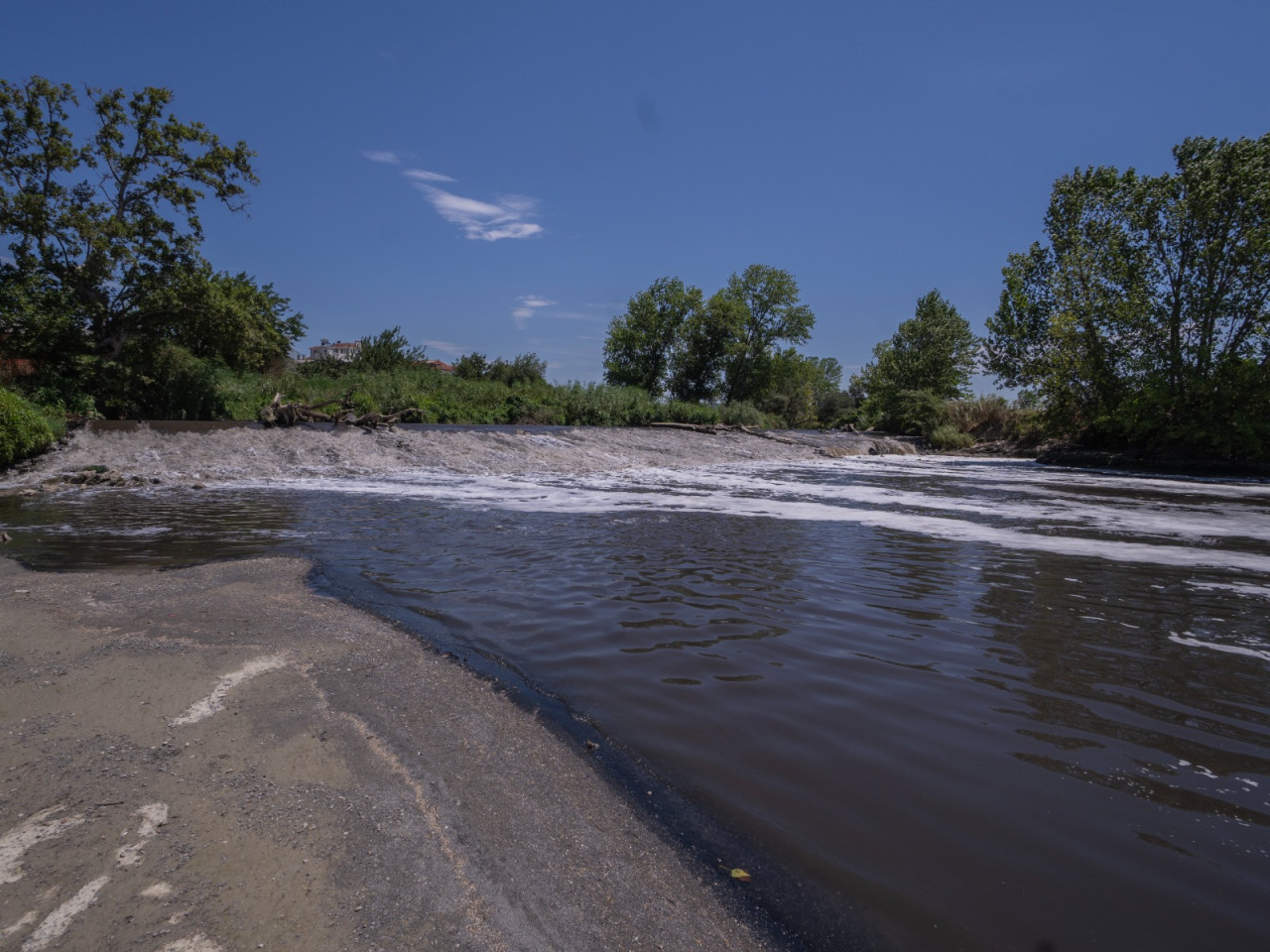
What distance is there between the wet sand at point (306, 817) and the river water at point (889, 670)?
316 mm

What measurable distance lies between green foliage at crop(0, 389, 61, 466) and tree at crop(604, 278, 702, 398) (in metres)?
42.3

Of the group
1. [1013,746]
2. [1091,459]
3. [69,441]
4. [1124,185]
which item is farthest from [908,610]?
[1124,185]

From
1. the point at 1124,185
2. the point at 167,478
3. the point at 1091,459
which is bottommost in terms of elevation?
the point at 167,478

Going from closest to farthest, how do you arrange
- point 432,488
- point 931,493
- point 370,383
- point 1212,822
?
1. point 1212,822
2. point 432,488
3. point 931,493
4. point 370,383

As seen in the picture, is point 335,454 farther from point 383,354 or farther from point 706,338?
point 706,338

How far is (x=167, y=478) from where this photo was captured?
11906 millimetres

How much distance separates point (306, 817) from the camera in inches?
78.0

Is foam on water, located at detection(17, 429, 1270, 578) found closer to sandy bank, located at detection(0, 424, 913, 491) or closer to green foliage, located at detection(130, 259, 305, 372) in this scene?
sandy bank, located at detection(0, 424, 913, 491)

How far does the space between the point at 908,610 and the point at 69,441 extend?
17.5 metres

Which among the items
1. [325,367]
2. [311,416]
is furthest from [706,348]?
[311,416]

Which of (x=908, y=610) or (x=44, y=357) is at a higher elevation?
(x=44, y=357)

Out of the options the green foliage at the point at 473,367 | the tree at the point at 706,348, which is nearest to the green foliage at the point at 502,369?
the green foliage at the point at 473,367

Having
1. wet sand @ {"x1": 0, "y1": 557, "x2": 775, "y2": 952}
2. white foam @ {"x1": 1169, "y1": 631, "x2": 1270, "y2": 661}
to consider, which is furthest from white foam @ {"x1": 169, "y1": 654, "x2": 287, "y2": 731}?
white foam @ {"x1": 1169, "y1": 631, "x2": 1270, "y2": 661}

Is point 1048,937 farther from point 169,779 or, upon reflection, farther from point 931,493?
point 931,493
